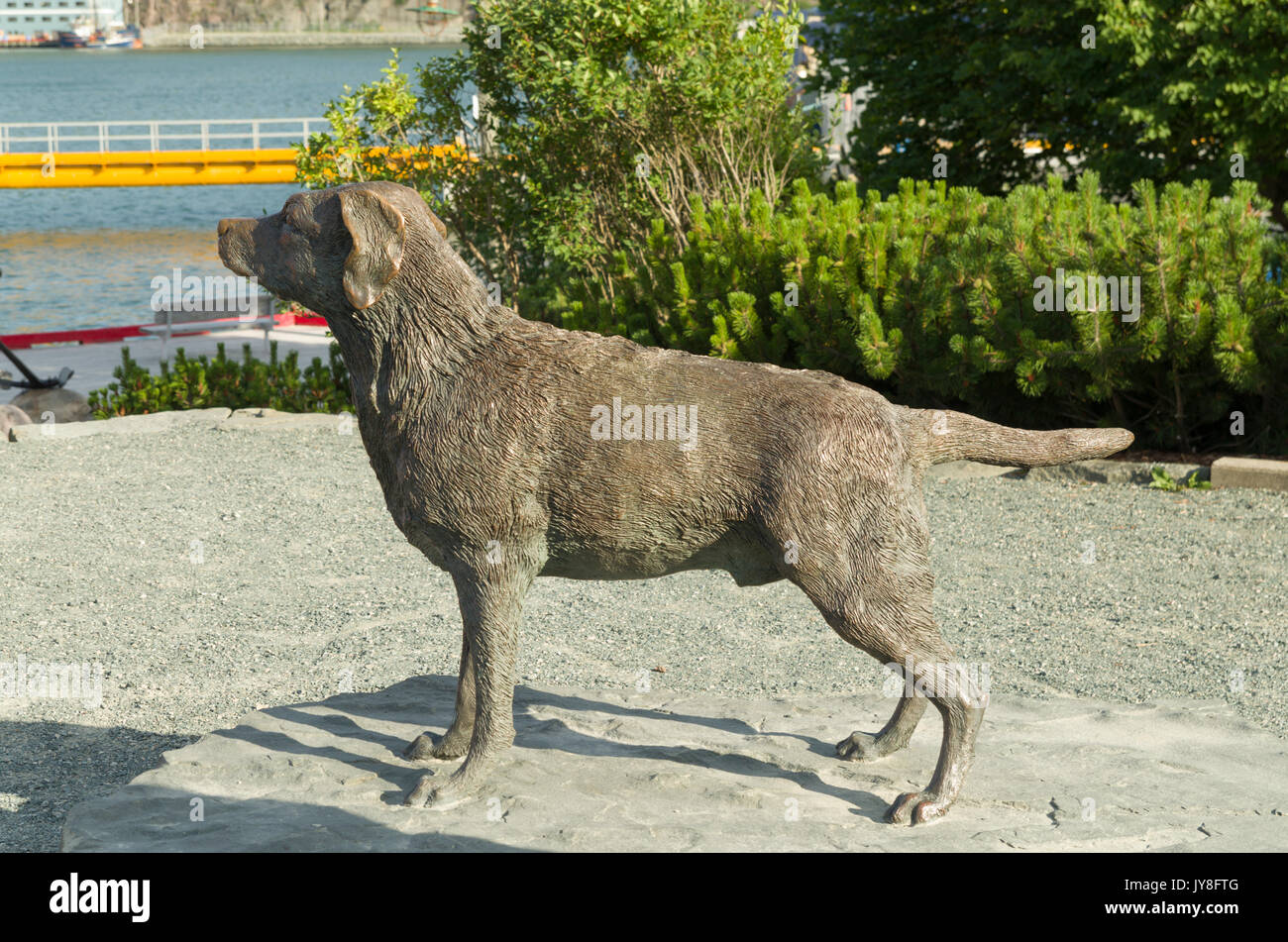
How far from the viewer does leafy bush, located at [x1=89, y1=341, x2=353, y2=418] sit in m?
12.5

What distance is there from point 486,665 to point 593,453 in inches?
30.6

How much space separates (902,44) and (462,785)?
→ 448 inches

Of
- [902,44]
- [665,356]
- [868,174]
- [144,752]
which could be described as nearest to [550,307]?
[868,174]

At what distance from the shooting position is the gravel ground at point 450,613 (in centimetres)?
618

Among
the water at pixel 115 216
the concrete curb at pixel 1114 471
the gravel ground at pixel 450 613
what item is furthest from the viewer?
the water at pixel 115 216

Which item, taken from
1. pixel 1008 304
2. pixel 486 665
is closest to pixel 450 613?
pixel 486 665

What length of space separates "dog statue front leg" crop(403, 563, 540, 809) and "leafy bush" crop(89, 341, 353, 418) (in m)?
8.67

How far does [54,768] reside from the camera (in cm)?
546
